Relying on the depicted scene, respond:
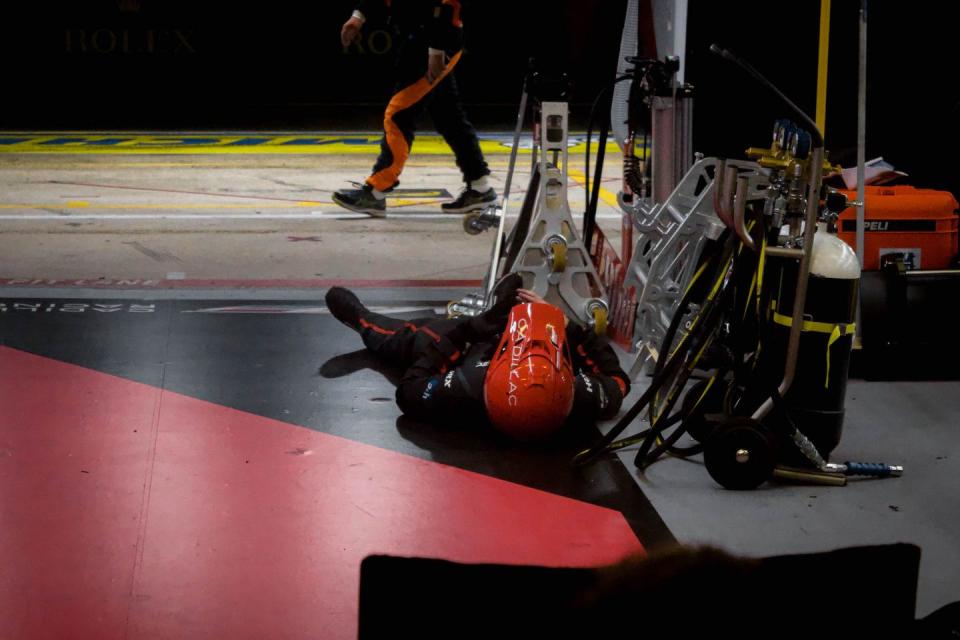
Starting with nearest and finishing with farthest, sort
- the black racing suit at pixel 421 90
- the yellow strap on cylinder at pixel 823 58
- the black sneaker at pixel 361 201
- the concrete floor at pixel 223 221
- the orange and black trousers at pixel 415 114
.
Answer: the yellow strap on cylinder at pixel 823 58 < the concrete floor at pixel 223 221 < the black racing suit at pixel 421 90 < the orange and black trousers at pixel 415 114 < the black sneaker at pixel 361 201

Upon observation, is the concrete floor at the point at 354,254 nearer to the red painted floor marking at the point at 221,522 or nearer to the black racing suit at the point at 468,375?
the black racing suit at the point at 468,375

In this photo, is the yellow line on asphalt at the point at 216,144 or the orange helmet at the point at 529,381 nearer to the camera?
the orange helmet at the point at 529,381

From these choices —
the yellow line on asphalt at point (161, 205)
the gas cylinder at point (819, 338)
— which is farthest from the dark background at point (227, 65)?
the gas cylinder at point (819, 338)

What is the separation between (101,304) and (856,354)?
153 inches

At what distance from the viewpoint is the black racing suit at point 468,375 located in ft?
14.4

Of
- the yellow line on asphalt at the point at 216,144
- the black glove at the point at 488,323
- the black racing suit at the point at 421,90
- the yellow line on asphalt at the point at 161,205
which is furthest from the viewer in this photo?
the yellow line on asphalt at the point at 216,144

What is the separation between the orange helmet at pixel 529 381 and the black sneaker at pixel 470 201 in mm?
4870

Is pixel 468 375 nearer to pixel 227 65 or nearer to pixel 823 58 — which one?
pixel 823 58

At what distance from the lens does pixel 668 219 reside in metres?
4.97

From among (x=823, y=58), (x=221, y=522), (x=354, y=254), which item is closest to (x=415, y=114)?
(x=354, y=254)

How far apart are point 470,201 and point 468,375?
4.93 meters

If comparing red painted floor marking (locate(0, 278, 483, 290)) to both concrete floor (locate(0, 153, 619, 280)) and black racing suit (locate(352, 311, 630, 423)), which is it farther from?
black racing suit (locate(352, 311, 630, 423))

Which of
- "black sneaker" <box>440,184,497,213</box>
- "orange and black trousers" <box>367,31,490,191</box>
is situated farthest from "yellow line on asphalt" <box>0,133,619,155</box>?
"orange and black trousers" <box>367,31,490,191</box>

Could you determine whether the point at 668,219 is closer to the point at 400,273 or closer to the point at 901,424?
the point at 901,424
